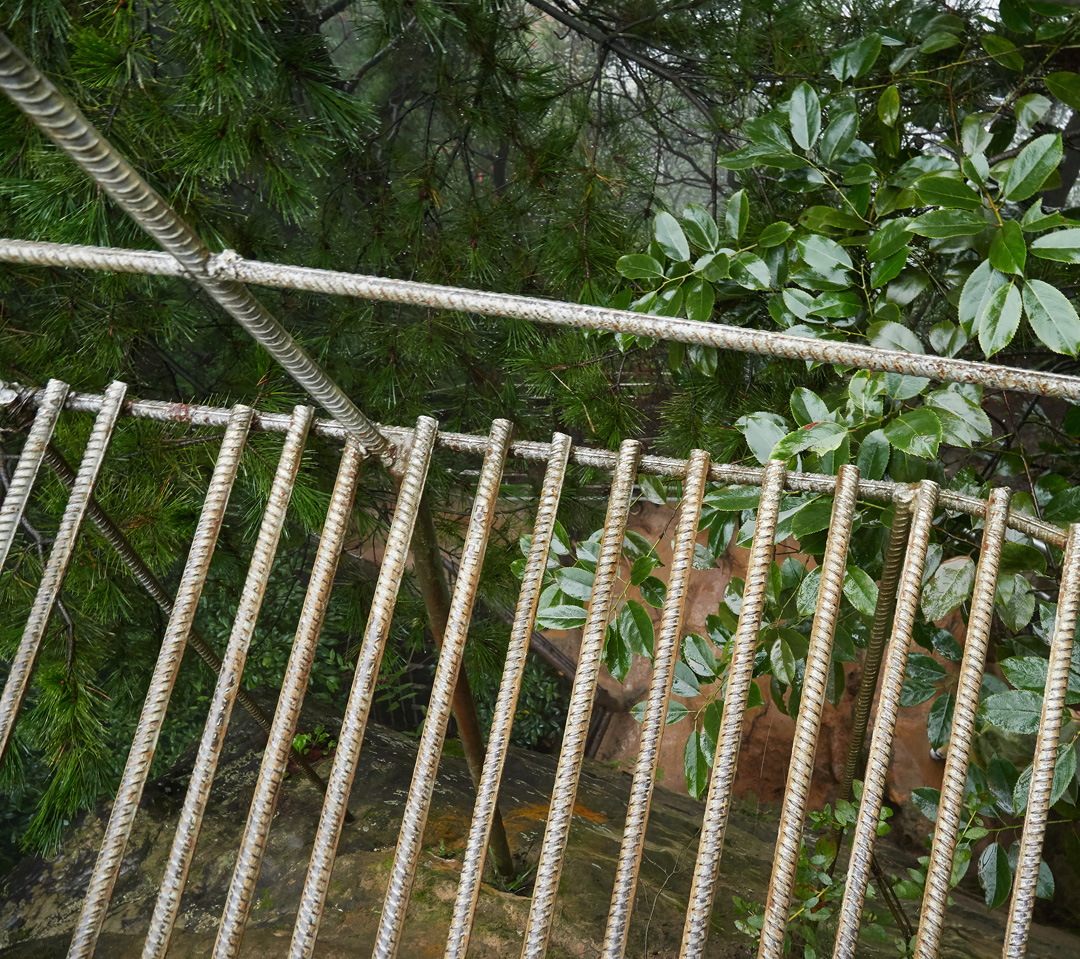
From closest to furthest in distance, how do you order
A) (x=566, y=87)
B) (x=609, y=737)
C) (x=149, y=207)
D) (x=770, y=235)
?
(x=149, y=207), (x=770, y=235), (x=566, y=87), (x=609, y=737)

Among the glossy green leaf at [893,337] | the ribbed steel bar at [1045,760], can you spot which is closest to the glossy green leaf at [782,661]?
the ribbed steel bar at [1045,760]

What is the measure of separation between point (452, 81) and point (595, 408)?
0.71 m

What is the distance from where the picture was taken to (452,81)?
153 centimetres

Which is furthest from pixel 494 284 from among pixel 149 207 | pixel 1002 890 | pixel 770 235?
pixel 1002 890

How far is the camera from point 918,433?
2.95ft

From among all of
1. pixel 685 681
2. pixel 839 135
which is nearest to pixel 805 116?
pixel 839 135

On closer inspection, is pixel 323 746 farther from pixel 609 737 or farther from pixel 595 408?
pixel 595 408

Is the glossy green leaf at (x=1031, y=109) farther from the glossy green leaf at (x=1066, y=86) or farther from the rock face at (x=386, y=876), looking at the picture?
the rock face at (x=386, y=876)

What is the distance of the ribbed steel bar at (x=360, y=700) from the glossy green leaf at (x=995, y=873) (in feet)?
2.49

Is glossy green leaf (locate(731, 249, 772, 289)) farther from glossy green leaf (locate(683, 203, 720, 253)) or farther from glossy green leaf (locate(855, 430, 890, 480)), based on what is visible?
glossy green leaf (locate(855, 430, 890, 480))

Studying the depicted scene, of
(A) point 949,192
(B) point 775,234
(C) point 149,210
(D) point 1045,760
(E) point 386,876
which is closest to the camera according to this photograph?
(C) point 149,210

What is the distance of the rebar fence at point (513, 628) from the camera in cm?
73

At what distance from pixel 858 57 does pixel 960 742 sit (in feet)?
2.96

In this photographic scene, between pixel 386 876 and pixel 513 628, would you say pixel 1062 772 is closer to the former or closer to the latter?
pixel 513 628
